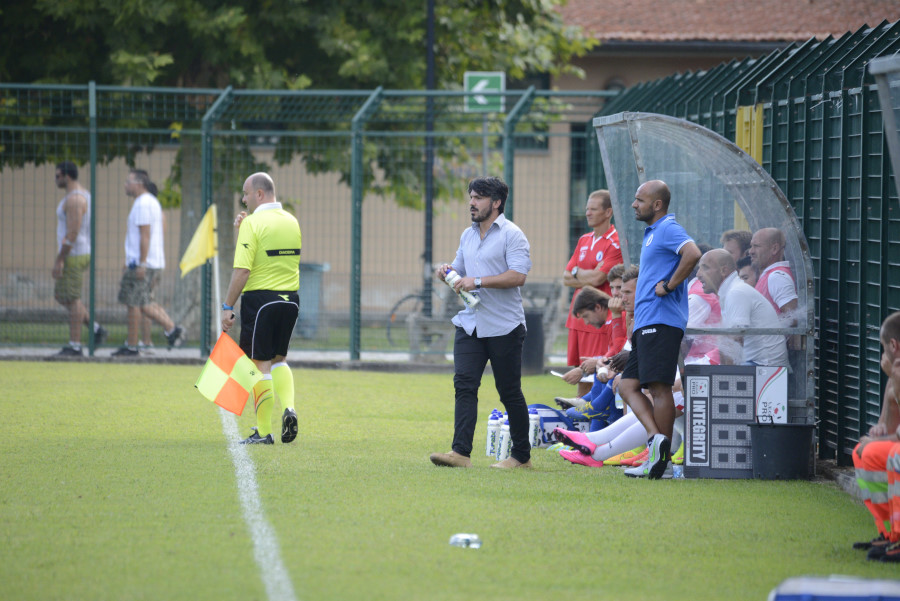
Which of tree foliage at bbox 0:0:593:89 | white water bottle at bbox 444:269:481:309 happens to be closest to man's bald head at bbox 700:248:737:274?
white water bottle at bbox 444:269:481:309

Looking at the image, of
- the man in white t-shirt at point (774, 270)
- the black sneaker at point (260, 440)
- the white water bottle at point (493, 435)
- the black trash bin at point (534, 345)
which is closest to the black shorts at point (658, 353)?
the man in white t-shirt at point (774, 270)

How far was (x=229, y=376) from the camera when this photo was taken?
9148 mm

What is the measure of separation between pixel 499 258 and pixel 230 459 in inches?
89.6

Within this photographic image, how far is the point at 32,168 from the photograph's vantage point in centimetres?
1641

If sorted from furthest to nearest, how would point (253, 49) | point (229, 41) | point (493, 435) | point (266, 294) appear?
point (253, 49), point (229, 41), point (266, 294), point (493, 435)

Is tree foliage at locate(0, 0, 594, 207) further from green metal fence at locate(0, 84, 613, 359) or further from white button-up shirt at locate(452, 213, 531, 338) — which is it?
white button-up shirt at locate(452, 213, 531, 338)

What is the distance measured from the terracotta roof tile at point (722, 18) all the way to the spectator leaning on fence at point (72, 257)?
12753mm

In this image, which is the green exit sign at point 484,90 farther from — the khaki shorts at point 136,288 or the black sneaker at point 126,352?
the black sneaker at point 126,352

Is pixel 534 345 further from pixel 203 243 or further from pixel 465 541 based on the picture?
pixel 465 541

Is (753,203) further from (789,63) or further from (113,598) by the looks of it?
(113,598)

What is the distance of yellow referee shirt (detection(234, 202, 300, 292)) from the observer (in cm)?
917

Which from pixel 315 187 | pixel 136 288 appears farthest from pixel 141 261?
pixel 315 187

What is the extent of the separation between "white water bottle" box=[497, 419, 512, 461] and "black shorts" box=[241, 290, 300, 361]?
1758mm

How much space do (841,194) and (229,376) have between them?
4.50 metres
